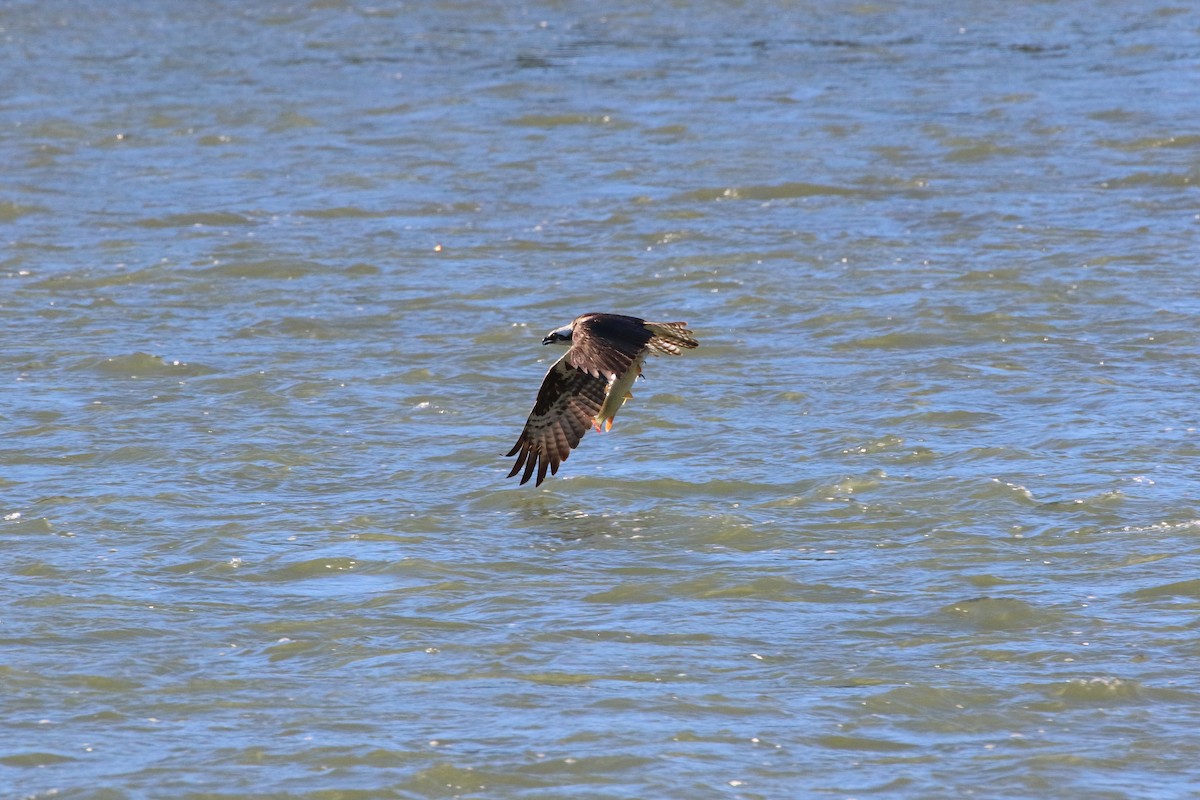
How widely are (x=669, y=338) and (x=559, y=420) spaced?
2.03 feet

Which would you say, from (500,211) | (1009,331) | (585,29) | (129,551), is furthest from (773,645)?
(585,29)

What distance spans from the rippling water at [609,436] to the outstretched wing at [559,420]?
0.65 feet

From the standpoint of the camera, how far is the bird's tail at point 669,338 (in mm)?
8312

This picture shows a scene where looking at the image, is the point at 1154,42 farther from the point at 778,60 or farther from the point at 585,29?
the point at 585,29

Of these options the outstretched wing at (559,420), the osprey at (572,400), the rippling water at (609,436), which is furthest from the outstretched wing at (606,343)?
the rippling water at (609,436)

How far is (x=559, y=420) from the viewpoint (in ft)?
28.2

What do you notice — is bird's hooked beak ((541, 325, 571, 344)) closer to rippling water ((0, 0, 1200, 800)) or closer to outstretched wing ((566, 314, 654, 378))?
outstretched wing ((566, 314, 654, 378))

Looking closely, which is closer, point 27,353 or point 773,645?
point 773,645

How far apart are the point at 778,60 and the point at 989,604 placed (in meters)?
13.4

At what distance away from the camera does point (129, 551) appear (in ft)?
25.8

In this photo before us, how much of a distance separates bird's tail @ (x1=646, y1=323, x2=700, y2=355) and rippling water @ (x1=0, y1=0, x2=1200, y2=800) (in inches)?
26.6

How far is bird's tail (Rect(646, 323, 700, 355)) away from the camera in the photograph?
8.31 metres

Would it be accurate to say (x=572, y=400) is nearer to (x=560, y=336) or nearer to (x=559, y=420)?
(x=559, y=420)

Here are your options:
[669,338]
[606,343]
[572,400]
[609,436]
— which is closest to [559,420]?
[572,400]
